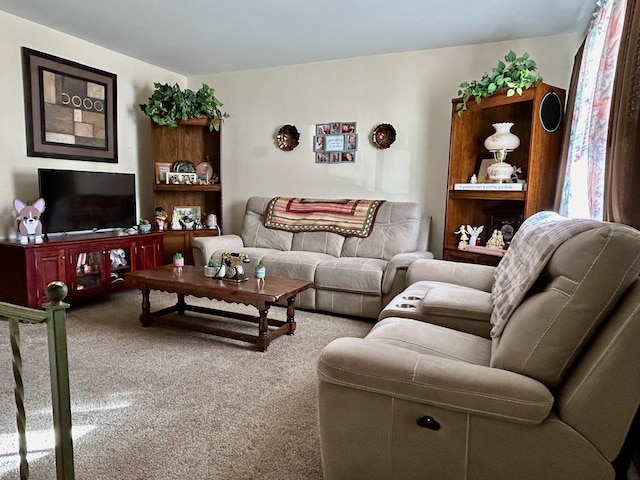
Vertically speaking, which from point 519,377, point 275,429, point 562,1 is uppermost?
point 562,1

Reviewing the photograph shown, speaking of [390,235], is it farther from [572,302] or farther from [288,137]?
[572,302]

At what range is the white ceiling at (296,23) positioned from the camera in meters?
3.04

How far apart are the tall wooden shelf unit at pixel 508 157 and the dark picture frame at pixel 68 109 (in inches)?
136

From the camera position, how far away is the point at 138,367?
241 cm

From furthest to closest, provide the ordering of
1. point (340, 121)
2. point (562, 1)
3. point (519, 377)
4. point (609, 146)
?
1. point (340, 121)
2. point (562, 1)
3. point (609, 146)
4. point (519, 377)

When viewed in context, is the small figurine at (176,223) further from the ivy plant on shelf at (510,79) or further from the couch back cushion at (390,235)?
the ivy plant on shelf at (510,79)

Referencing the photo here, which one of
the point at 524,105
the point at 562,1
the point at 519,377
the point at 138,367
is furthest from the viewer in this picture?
the point at 524,105

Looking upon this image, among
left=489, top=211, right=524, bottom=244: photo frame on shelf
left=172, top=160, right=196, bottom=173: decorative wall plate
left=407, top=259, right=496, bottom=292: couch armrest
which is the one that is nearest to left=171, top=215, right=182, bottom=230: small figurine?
left=172, top=160, right=196, bottom=173: decorative wall plate

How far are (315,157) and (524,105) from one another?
2105 millimetres

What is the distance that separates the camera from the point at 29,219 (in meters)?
3.36

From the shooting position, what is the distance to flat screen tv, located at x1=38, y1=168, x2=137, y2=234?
11.5 ft

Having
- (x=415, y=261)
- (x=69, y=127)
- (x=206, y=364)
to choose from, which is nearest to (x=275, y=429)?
(x=206, y=364)

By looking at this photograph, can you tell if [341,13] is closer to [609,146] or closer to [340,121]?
[340,121]

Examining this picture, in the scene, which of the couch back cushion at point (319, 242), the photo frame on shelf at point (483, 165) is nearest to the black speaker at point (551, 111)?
the photo frame on shelf at point (483, 165)
